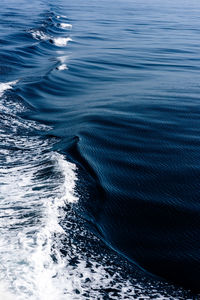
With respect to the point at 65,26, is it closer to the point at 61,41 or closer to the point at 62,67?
the point at 61,41

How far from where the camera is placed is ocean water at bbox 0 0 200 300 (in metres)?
5.56

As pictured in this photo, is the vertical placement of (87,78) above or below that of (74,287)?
above

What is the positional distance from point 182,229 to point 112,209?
4.59 feet

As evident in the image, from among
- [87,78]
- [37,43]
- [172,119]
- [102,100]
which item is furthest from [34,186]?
[37,43]

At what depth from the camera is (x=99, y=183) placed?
809 centimetres

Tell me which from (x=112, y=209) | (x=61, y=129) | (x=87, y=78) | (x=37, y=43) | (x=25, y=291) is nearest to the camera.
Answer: (x=25, y=291)

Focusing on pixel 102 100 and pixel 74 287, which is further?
pixel 102 100

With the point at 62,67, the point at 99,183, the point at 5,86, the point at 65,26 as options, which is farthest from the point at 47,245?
the point at 65,26

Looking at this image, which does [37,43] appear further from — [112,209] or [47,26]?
[112,209]

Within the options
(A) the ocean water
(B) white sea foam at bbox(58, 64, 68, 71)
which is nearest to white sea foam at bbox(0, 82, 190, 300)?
(A) the ocean water

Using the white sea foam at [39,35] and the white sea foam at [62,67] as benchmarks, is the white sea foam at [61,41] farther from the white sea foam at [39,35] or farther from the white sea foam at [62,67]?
the white sea foam at [62,67]

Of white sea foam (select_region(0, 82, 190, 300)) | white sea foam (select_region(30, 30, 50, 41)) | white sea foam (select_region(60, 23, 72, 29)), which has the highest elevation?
white sea foam (select_region(60, 23, 72, 29))

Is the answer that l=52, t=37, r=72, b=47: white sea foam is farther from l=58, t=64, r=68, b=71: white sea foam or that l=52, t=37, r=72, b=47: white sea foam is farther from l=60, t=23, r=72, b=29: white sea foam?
l=58, t=64, r=68, b=71: white sea foam

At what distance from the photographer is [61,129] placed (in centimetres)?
1134
